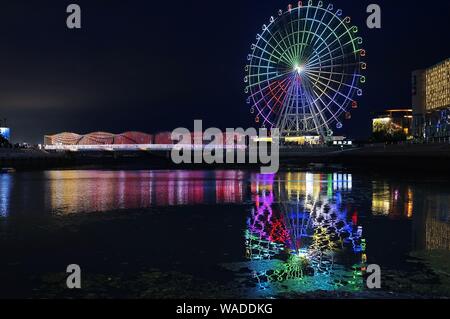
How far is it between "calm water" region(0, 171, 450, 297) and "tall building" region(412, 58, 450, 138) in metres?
60.4

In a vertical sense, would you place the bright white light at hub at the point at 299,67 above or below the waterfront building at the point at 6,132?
above

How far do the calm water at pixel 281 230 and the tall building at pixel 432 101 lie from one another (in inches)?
2377

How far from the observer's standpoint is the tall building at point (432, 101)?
81.8m

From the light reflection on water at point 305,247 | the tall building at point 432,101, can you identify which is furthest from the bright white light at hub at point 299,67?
the light reflection on water at point 305,247

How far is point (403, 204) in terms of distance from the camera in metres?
19.5

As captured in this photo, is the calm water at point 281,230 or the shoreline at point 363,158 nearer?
the calm water at point 281,230

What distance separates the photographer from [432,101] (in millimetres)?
88812

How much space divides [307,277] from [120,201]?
45.9 feet

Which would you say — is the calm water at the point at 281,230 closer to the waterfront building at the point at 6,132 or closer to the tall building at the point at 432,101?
the tall building at the point at 432,101

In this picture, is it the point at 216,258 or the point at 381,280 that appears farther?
the point at 216,258

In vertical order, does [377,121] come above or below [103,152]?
above

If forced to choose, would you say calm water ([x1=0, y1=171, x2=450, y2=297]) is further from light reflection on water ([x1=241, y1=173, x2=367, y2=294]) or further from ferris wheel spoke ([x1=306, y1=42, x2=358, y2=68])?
ferris wheel spoke ([x1=306, y1=42, x2=358, y2=68])

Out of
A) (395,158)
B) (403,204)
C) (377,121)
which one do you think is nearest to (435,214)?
(403,204)
